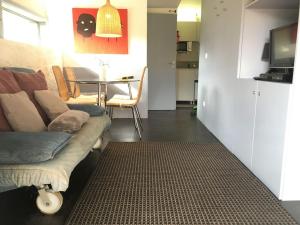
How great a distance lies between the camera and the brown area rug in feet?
5.24

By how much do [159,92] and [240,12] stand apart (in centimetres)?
316

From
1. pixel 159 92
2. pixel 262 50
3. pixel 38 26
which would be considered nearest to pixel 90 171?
pixel 262 50

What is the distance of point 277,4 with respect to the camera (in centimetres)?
230

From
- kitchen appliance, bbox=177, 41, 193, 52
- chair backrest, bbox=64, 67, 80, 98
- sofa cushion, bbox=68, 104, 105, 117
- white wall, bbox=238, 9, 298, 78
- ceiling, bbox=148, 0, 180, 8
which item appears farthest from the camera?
kitchen appliance, bbox=177, 41, 193, 52

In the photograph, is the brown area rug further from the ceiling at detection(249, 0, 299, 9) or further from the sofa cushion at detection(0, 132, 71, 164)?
the ceiling at detection(249, 0, 299, 9)

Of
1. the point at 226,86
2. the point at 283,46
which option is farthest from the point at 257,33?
the point at 226,86

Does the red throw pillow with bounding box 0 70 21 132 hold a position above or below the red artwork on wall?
below

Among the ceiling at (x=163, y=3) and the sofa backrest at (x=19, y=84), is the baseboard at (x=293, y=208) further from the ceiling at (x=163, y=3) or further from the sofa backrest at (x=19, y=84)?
the ceiling at (x=163, y=3)

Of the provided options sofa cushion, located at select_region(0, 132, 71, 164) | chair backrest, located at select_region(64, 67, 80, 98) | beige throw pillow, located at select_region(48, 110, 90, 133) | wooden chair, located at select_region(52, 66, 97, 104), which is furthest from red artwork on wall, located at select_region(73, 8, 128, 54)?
sofa cushion, located at select_region(0, 132, 71, 164)

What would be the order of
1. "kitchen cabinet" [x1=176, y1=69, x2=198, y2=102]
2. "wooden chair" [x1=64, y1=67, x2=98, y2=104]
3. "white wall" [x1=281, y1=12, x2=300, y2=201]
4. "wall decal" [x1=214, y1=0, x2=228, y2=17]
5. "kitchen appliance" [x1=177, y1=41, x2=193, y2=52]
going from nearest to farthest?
1. "white wall" [x1=281, y1=12, x2=300, y2=201]
2. "wall decal" [x1=214, y1=0, x2=228, y2=17]
3. "wooden chair" [x1=64, y1=67, x2=98, y2=104]
4. "kitchen cabinet" [x1=176, y1=69, x2=198, y2=102]
5. "kitchen appliance" [x1=177, y1=41, x2=193, y2=52]

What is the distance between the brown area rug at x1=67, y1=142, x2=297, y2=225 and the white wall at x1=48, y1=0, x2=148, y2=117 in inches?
84.7

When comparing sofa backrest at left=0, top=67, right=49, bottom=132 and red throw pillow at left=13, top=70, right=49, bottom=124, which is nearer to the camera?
sofa backrest at left=0, top=67, right=49, bottom=132

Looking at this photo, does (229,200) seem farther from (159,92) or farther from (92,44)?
(159,92)

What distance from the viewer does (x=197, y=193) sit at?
1911 millimetres
